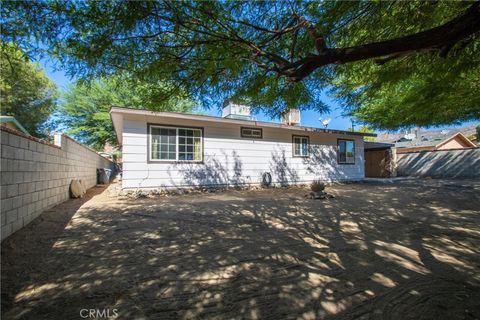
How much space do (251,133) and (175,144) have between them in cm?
311

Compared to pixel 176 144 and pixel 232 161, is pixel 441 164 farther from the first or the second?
pixel 176 144

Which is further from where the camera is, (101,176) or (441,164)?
(441,164)

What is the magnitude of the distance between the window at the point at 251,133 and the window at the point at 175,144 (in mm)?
1835

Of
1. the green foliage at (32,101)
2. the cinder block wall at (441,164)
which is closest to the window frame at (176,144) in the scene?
the green foliage at (32,101)

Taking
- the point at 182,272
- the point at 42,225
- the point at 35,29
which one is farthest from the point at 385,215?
the point at 42,225

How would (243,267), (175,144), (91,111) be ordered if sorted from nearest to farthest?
1. (243,267)
2. (175,144)
3. (91,111)

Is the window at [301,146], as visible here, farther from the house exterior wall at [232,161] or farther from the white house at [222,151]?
the house exterior wall at [232,161]

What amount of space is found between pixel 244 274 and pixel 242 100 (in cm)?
260

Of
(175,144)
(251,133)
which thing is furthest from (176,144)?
(251,133)

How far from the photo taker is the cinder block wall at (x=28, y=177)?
9.84 ft

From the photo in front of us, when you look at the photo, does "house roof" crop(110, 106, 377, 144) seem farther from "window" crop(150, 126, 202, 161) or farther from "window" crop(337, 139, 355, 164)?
"window" crop(337, 139, 355, 164)

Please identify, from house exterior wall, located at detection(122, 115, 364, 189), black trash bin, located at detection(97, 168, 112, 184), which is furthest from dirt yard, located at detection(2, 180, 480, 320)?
black trash bin, located at detection(97, 168, 112, 184)

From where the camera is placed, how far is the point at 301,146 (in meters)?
10.7

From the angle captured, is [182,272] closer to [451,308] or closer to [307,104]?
[451,308]
